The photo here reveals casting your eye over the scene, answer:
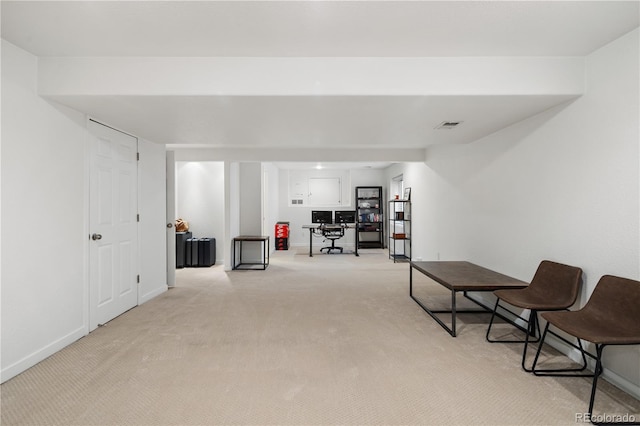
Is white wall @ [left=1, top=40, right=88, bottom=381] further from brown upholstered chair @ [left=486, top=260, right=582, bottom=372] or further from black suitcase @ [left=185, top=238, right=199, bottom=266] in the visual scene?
brown upholstered chair @ [left=486, top=260, right=582, bottom=372]

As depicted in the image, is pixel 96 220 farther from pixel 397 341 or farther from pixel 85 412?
pixel 397 341

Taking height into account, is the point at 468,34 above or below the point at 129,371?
above

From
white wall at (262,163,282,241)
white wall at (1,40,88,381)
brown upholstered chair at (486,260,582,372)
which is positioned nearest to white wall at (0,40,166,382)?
white wall at (1,40,88,381)

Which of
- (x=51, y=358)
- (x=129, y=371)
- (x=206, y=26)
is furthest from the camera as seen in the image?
(x=51, y=358)

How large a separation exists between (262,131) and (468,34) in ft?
7.57

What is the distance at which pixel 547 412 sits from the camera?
1.83 metres

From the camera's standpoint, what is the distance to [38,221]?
7.91ft

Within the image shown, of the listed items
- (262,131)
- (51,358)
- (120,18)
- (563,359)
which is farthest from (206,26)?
(563,359)

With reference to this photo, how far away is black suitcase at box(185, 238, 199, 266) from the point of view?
6.47 m

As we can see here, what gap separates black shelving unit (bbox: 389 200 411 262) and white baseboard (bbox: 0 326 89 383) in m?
5.65

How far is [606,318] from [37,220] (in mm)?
4234

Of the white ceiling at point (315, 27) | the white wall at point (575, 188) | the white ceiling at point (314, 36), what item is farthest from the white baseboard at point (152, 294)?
the white wall at point (575, 188)

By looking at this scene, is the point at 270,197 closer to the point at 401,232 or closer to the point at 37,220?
the point at 401,232

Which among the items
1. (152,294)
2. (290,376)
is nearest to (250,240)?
(152,294)
